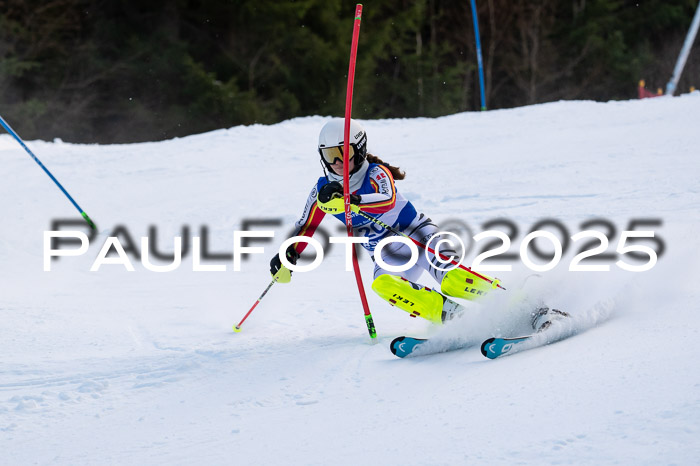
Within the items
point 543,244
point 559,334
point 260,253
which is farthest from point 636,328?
point 260,253

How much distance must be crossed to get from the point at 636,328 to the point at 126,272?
14.5 ft

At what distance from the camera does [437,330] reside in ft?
13.0

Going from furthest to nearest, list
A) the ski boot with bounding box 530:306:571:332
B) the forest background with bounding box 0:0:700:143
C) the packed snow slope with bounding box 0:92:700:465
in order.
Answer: the forest background with bounding box 0:0:700:143 → the ski boot with bounding box 530:306:571:332 → the packed snow slope with bounding box 0:92:700:465

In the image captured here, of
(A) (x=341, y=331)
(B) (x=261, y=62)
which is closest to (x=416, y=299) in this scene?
(A) (x=341, y=331)

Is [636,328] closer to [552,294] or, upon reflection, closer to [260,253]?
[552,294]

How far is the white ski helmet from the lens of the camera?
3855mm

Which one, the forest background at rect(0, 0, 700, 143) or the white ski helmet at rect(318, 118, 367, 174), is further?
the forest background at rect(0, 0, 700, 143)

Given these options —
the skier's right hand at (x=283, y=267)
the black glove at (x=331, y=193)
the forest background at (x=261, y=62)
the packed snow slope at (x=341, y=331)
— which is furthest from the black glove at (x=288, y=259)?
the forest background at (x=261, y=62)

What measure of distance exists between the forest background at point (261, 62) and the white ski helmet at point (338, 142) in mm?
15025

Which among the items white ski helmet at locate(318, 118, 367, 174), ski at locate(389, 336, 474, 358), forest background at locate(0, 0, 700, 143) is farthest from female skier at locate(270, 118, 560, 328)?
forest background at locate(0, 0, 700, 143)

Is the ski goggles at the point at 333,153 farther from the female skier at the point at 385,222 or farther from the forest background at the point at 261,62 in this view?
the forest background at the point at 261,62

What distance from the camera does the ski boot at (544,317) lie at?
354 cm

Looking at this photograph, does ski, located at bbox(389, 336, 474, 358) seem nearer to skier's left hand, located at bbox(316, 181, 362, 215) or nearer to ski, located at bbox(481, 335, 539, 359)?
ski, located at bbox(481, 335, 539, 359)

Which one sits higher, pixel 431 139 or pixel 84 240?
pixel 431 139
